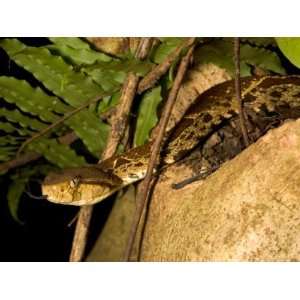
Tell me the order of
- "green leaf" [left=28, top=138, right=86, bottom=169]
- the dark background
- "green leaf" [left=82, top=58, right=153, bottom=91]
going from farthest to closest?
the dark background < "green leaf" [left=28, top=138, right=86, bottom=169] < "green leaf" [left=82, top=58, right=153, bottom=91]

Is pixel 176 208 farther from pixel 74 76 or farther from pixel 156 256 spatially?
pixel 74 76

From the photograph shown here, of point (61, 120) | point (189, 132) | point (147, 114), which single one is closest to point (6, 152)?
point (61, 120)

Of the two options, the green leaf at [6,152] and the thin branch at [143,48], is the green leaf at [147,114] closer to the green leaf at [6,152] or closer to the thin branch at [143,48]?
the thin branch at [143,48]

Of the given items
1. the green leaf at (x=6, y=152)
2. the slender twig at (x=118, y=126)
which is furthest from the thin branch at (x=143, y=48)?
the green leaf at (x=6, y=152)

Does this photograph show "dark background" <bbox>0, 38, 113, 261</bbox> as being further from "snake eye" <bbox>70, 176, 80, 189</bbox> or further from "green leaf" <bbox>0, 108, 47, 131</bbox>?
"snake eye" <bbox>70, 176, 80, 189</bbox>

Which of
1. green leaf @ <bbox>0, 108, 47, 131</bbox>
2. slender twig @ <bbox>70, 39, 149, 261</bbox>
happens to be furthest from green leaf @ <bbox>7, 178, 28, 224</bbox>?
slender twig @ <bbox>70, 39, 149, 261</bbox>
